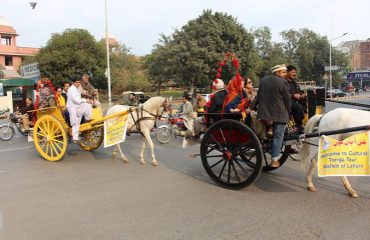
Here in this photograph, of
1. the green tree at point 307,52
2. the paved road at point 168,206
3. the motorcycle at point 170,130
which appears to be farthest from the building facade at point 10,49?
the paved road at point 168,206

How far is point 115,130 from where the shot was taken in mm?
8062

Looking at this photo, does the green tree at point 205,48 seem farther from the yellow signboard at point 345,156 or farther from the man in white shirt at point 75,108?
the yellow signboard at point 345,156

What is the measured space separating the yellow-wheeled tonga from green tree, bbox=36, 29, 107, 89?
29.1 meters

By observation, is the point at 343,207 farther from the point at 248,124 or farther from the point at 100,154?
the point at 100,154

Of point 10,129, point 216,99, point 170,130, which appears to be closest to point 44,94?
point 170,130

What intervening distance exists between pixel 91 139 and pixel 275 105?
5563 mm

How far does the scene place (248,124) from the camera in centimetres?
623

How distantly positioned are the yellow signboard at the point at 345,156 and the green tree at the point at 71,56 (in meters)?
34.4

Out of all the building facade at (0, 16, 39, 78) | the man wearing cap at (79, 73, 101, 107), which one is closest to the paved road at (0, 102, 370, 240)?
the man wearing cap at (79, 73, 101, 107)

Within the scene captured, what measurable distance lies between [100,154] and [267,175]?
14.9 ft

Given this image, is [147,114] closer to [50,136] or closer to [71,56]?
[50,136]

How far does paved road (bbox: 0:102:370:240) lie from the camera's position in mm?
4383

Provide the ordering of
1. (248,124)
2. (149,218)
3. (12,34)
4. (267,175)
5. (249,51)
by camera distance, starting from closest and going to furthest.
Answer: (149,218)
(248,124)
(267,175)
(249,51)
(12,34)

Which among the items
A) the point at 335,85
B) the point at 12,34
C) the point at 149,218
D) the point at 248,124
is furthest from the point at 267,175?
the point at 335,85
